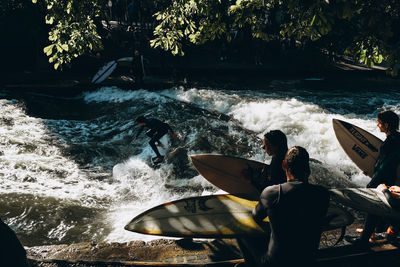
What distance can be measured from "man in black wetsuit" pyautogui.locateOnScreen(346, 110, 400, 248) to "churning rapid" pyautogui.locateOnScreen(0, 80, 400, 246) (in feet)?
9.99

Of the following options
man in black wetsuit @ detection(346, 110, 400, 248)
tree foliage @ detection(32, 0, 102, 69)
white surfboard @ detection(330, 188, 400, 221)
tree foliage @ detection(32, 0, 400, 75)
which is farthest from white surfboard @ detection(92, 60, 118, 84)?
man in black wetsuit @ detection(346, 110, 400, 248)

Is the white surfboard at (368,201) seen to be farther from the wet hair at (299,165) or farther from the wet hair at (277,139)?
the wet hair at (299,165)

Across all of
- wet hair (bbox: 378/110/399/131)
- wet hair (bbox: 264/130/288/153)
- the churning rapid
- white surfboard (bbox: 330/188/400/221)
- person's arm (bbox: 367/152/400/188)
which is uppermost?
wet hair (bbox: 378/110/399/131)

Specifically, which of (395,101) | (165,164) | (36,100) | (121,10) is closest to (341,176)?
(165,164)

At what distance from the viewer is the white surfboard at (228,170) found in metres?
4.60

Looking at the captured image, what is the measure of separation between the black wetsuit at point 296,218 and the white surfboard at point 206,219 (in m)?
0.96

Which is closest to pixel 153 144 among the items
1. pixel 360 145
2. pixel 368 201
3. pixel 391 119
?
pixel 360 145

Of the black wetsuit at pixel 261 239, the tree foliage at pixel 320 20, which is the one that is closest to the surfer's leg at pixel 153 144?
the tree foliage at pixel 320 20

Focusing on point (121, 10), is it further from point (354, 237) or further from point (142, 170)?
point (354, 237)

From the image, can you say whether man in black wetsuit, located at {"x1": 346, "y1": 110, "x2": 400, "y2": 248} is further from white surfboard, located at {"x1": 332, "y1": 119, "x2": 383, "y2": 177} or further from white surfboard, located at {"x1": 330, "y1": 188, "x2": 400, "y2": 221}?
white surfboard, located at {"x1": 332, "y1": 119, "x2": 383, "y2": 177}

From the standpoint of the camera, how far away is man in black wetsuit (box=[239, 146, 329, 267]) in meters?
2.08

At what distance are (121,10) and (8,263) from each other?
17043mm

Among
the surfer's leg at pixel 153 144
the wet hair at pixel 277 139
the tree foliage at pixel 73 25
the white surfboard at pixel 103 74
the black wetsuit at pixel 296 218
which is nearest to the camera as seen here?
the black wetsuit at pixel 296 218

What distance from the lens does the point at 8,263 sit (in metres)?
1.98
